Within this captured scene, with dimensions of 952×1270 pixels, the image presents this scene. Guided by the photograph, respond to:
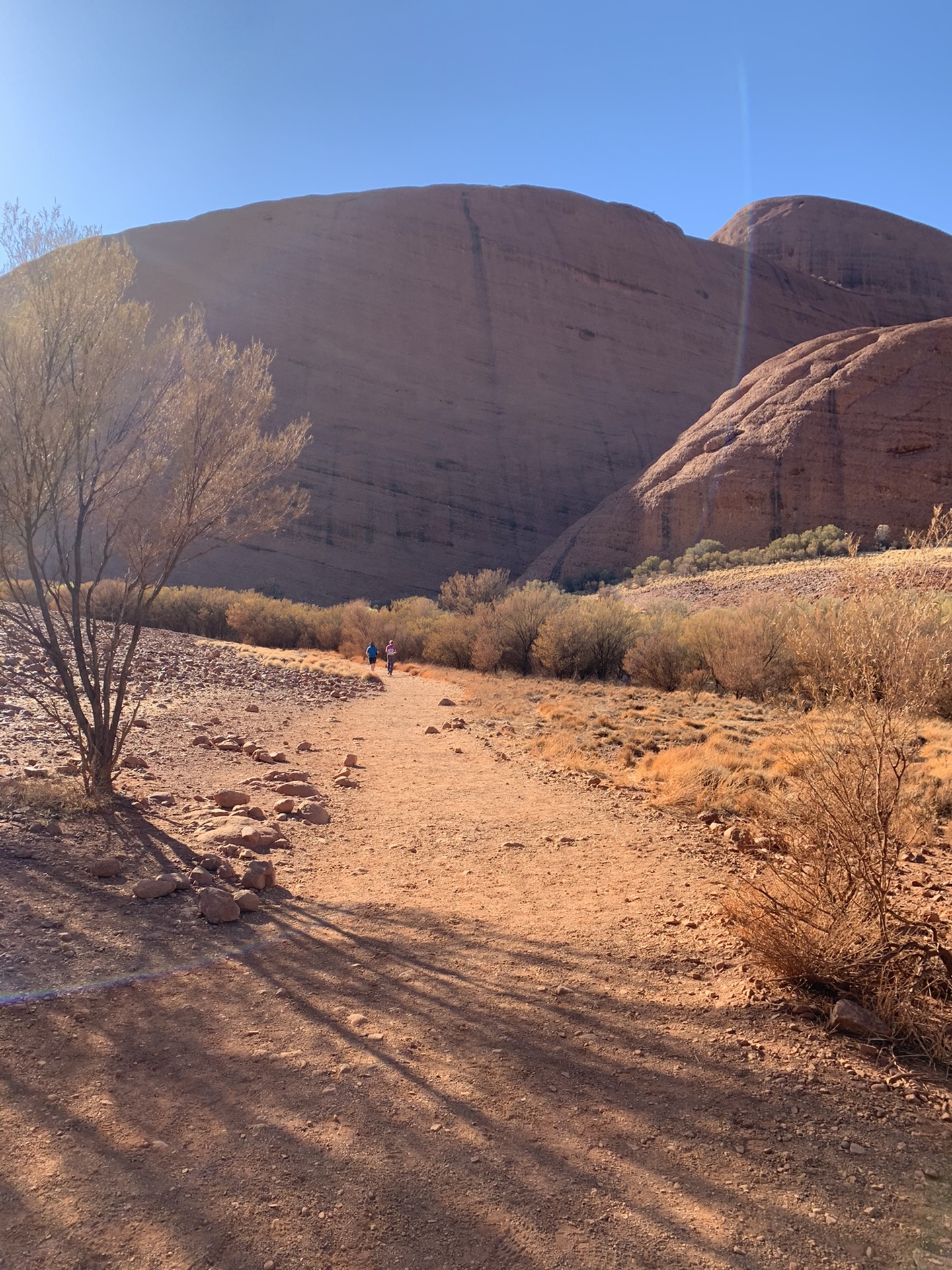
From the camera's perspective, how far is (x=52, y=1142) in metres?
2.47

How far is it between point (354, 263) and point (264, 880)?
50478 millimetres

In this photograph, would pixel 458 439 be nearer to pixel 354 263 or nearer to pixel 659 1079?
pixel 354 263

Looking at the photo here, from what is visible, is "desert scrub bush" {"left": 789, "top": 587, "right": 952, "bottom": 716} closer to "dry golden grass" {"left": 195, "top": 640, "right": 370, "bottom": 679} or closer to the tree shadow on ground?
the tree shadow on ground

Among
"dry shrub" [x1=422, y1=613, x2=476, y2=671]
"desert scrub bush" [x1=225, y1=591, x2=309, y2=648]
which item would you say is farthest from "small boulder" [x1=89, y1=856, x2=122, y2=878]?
"desert scrub bush" [x1=225, y1=591, x2=309, y2=648]

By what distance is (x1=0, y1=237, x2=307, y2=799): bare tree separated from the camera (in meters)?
5.83

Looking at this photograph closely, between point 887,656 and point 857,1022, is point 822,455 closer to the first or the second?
point 887,656

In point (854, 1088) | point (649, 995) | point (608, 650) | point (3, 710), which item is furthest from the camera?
point (608, 650)

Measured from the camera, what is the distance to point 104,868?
483 centimetres

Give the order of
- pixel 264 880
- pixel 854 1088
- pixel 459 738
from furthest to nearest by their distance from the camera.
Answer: pixel 459 738 → pixel 264 880 → pixel 854 1088

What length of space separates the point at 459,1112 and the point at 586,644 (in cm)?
1475

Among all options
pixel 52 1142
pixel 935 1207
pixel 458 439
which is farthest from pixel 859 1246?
pixel 458 439

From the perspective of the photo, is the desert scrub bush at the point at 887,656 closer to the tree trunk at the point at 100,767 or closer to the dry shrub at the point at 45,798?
the dry shrub at the point at 45,798

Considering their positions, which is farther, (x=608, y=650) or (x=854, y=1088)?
(x=608, y=650)

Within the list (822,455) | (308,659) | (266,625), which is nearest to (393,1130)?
(308,659)
